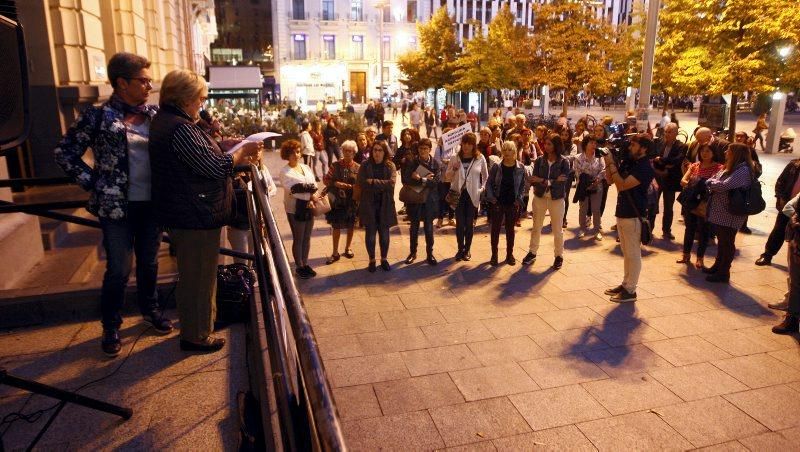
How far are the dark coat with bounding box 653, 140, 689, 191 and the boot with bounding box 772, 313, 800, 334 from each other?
4.30m

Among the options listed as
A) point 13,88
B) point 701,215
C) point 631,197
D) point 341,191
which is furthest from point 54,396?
point 701,215

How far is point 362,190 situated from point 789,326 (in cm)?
546

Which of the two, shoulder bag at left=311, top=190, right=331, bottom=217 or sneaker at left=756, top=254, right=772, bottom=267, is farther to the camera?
sneaker at left=756, top=254, right=772, bottom=267

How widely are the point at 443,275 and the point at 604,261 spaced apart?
8.70ft

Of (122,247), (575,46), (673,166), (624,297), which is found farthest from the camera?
(575,46)

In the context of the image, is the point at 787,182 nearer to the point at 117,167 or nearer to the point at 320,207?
the point at 320,207

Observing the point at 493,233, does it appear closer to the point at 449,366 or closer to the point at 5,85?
the point at 449,366

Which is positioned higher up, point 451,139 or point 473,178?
point 451,139

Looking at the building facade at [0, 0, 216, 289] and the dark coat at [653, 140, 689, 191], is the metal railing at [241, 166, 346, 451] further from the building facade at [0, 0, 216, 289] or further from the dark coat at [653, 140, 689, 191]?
the dark coat at [653, 140, 689, 191]

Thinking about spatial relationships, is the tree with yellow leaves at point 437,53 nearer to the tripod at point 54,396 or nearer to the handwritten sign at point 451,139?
the handwritten sign at point 451,139

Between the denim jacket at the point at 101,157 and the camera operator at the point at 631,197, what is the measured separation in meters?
5.36

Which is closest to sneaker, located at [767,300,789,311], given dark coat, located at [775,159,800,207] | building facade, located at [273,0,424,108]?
dark coat, located at [775,159,800,207]

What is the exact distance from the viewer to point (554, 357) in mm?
5359

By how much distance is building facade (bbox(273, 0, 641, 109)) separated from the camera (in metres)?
63.5
